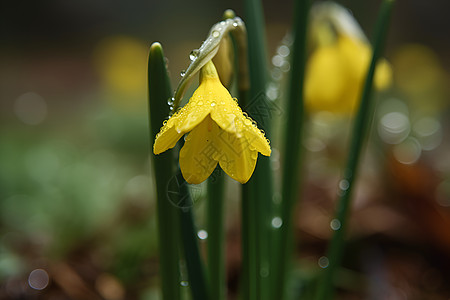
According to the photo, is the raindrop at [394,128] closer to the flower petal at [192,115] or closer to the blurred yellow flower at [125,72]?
the flower petal at [192,115]

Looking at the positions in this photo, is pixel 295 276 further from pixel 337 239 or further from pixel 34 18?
pixel 34 18

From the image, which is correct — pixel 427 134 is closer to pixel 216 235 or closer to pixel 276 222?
pixel 276 222

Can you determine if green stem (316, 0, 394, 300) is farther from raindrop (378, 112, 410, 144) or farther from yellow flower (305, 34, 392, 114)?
raindrop (378, 112, 410, 144)

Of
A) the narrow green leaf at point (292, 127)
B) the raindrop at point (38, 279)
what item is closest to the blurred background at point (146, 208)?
the raindrop at point (38, 279)

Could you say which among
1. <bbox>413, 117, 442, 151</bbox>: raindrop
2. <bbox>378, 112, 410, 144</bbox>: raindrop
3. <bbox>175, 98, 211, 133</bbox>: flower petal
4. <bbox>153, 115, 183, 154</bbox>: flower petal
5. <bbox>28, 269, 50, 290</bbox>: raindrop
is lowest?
<bbox>28, 269, 50, 290</bbox>: raindrop

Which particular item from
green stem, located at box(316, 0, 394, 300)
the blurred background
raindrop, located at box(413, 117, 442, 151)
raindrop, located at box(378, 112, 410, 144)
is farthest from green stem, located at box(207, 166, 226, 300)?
raindrop, located at box(413, 117, 442, 151)

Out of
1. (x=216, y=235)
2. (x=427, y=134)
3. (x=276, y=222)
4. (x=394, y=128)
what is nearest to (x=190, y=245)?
(x=216, y=235)

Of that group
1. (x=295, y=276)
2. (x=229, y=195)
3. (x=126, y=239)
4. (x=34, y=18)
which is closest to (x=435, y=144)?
(x=229, y=195)
